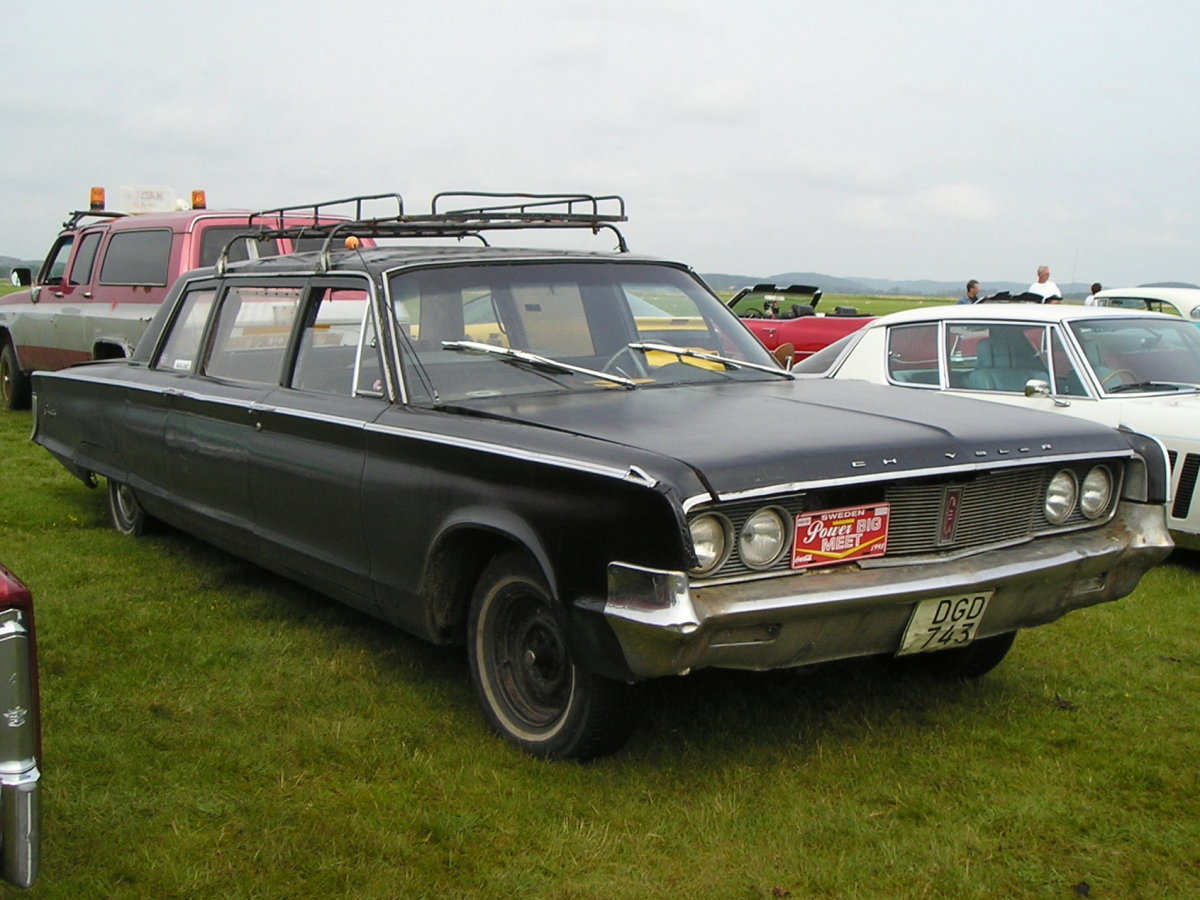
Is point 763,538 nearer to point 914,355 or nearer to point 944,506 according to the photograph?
point 944,506

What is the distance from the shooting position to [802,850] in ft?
11.1

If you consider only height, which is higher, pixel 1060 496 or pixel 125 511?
pixel 1060 496

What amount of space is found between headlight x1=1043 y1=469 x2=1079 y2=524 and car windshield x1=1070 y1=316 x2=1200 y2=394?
2.99 meters

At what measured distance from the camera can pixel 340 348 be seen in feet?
16.1

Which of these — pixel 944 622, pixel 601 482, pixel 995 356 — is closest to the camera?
pixel 601 482

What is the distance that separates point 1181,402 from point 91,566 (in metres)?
5.75

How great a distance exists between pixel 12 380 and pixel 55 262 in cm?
138

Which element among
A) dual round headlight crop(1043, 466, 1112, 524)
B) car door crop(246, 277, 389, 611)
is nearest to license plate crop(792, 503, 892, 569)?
dual round headlight crop(1043, 466, 1112, 524)

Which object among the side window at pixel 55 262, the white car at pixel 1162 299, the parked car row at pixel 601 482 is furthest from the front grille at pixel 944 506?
the side window at pixel 55 262

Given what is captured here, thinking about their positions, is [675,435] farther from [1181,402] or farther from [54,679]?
[1181,402]

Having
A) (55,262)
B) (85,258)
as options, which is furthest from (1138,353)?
(55,262)

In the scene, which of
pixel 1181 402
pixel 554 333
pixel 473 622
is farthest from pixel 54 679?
pixel 1181 402

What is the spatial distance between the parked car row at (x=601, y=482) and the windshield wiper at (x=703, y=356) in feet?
0.04

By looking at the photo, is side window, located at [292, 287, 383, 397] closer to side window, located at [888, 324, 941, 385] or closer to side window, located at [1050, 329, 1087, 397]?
side window, located at [888, 324, 941, 385]
